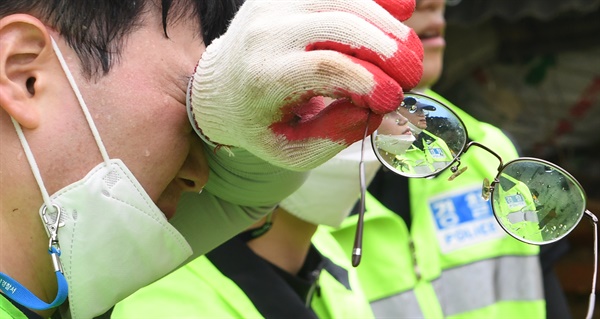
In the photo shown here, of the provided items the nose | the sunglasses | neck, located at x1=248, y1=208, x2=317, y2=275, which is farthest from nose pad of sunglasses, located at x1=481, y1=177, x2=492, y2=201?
neck, located at x1=248, y1=208, x2=317, y2=275

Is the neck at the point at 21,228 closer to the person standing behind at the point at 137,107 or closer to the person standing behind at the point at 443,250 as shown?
the person standing behind at the point at 137,107

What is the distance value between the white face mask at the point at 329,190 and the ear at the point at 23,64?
1.03 meters

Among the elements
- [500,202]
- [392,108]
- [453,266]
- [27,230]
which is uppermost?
[392,108]

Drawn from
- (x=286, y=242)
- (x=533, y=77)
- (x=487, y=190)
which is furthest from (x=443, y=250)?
(x=533, y=77)

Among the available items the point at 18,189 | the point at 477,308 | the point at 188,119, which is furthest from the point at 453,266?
the point at 18,189

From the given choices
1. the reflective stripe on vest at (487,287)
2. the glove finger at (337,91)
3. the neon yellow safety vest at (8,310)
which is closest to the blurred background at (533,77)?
the reflective stripe on vest at (487,287)

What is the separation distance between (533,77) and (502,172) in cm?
310

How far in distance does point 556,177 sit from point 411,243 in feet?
4.88

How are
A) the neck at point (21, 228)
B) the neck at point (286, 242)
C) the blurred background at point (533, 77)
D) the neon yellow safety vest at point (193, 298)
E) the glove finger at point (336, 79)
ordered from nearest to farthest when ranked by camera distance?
1. the glove finger at point (336, 79)
2. the neck at point (21, 228)
3. the neon yellow safety vest at point (193, 298)
4. the neck at point (286, 242)
5. the blurred background at point (533, 77)

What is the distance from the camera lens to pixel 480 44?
14.6 ft

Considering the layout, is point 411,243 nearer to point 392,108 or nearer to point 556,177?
point 556,177

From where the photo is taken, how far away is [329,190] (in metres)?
2.41

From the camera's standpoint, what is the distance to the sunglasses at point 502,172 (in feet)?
4.96

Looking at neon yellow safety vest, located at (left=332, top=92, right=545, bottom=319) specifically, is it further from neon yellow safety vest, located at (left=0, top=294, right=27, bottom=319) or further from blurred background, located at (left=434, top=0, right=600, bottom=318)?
neon yellow safety vest, located at (left=0, top=294, right=27, bottom=319)
